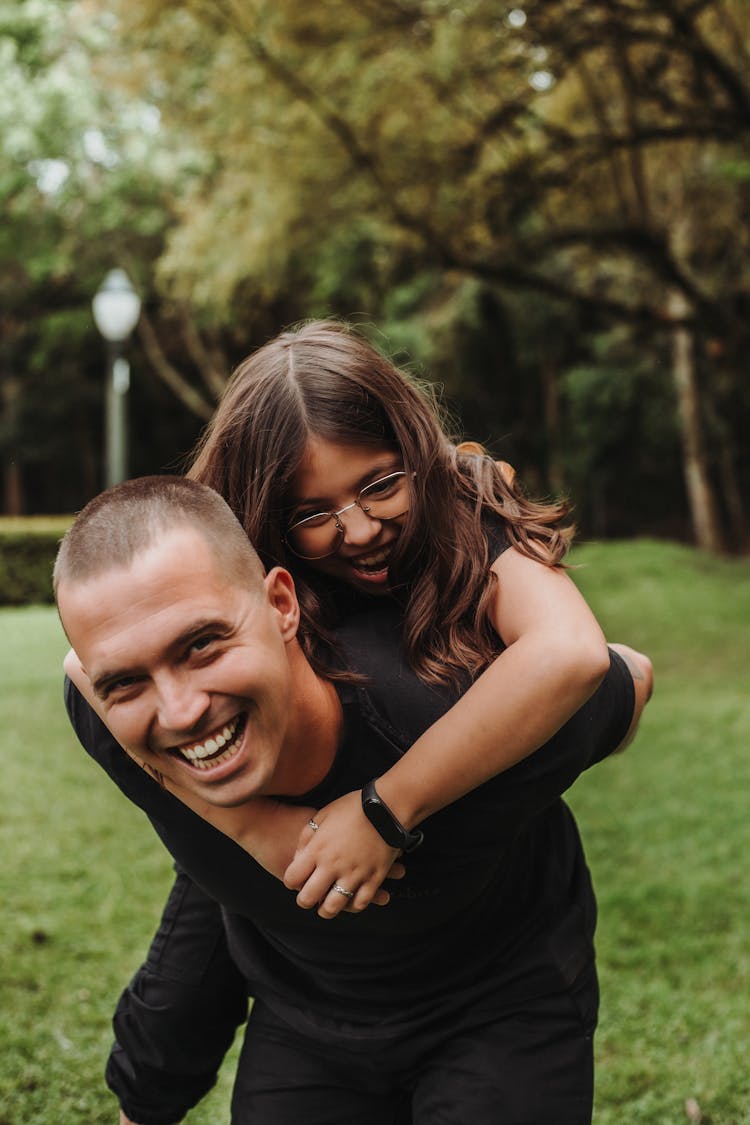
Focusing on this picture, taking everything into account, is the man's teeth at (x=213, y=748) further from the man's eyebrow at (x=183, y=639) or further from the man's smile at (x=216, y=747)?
the man's eyebrow at (x=183, y=639)

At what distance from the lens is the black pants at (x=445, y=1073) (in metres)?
2.07

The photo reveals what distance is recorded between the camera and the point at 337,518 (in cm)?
266

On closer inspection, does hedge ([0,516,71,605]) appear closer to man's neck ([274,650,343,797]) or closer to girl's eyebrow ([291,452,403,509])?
girl's eyebrow ([291,452,403,509])

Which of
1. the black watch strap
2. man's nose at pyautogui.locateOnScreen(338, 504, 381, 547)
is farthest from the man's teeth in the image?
man's nose at pyautogui.locateOnScreen(338, 504, 381, 547)

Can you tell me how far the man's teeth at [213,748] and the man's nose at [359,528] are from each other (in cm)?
83

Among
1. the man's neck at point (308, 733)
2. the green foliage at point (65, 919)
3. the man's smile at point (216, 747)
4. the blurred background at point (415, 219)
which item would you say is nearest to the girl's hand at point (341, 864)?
the man's neck at point (308, 733)

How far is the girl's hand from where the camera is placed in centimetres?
193

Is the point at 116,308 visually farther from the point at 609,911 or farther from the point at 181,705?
the point at 181,705

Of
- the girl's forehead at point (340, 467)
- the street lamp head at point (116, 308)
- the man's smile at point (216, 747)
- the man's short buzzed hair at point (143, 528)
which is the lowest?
the street lamp head at point (116, 308)

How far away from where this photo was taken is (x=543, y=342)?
70.9 feet

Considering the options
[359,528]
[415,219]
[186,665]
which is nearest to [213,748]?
[186,665]

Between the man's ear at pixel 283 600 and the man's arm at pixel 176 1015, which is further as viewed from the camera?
the man's arm at pixel 176 1015

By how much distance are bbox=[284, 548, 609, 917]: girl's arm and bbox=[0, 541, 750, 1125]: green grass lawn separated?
0.72 meters

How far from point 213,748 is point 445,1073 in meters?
0.78
